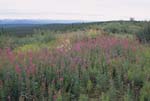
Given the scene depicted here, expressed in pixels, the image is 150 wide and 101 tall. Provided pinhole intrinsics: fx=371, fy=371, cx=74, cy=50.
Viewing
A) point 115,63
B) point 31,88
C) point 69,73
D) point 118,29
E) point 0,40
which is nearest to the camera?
point 31,88

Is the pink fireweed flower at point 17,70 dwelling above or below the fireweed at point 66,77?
above

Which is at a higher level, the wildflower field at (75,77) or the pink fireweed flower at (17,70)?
the pink fireweed flower at (17,70)

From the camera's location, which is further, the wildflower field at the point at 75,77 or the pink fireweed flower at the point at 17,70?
the pink fireweed flower at the point at 17,70

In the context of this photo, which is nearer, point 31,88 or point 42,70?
point 31,88

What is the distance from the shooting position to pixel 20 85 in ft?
23.6

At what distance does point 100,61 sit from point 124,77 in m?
1.06

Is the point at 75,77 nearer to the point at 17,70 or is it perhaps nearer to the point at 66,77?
the point at 66,77

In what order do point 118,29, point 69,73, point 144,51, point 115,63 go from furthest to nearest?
point 118,29
point 144,51
point 115,63
point 69,73

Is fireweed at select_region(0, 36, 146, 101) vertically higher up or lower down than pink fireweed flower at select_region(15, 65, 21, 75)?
lower down

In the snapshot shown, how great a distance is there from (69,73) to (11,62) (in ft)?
4.30

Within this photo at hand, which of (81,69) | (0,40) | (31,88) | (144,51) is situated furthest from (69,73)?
(0,40)

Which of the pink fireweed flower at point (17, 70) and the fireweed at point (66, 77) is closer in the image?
the fireweed at point (66, 77)

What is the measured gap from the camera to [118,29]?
24844 millimetres

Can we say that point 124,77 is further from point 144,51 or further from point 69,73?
point 144,51
